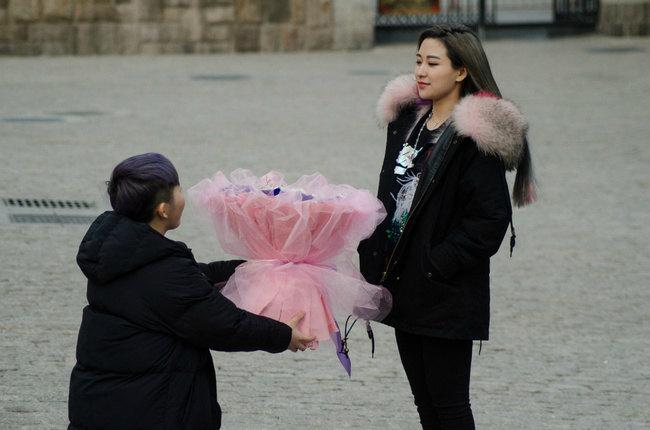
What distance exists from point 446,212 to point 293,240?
1.75 ft

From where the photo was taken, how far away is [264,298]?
3463 mm

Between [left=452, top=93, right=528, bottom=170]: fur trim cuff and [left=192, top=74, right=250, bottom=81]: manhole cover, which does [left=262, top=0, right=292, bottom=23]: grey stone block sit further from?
[left=452, top=93, right=528, bottom=170]: fur trim cuff

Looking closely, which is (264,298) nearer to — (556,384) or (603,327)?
(556,384)

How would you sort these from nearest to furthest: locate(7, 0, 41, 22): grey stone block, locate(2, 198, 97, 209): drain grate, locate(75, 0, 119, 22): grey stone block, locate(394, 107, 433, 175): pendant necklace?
1. locate(394, 107, 433, 175): pendant necklace
2. locate(2, 198, 97, 209): drain grate
3. locate(7, 0, 41, 22): grey stone block
4. locate(75, 0, 119, 22): grey stone block

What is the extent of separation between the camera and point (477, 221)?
12.1 ft

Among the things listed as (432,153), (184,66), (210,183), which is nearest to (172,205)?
(210,183)

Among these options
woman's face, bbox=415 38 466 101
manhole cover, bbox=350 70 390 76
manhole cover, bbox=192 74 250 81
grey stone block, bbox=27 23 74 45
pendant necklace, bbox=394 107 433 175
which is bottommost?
manhole cover, bbox=192 74 250 81

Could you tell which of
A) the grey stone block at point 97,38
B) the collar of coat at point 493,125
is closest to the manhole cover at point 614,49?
the grey stone block at point 97,38

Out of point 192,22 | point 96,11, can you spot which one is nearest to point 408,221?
point 192,22

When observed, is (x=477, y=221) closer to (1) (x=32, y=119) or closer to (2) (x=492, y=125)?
(2) (x=492, y=125)

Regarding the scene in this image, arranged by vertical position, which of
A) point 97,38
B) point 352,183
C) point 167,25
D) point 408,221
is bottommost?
point 352,183

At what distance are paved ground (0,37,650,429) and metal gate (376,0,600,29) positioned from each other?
2.54 m

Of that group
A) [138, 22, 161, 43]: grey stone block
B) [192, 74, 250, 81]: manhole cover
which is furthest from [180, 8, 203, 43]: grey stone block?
[192, 74, 250, 81]: manhole cover

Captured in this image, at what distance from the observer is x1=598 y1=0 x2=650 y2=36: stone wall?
70.8 ft
